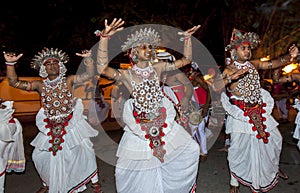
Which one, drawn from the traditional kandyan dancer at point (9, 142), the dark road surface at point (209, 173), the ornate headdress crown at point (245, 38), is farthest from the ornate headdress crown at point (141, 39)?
the dark road surface at point (209, 173)

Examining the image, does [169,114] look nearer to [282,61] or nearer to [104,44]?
[104,44]

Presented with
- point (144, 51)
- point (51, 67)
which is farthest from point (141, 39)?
point (51, 67)

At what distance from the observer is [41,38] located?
570 inches

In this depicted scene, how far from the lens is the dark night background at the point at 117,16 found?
39.3 feet

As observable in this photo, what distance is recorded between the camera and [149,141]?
13.5 ft

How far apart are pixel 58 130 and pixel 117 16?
300 inches

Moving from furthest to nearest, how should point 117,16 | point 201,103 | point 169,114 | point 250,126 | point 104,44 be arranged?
1. point 117,16
2. point 201,103
3. point 250,126
4. point 169,114
5. point 104,44

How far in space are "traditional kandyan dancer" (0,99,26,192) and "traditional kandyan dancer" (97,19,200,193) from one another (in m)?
1.64

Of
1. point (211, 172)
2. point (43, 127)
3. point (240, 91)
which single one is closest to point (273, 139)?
A: point (240, 91)

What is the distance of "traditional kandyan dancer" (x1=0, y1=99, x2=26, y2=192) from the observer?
471cm

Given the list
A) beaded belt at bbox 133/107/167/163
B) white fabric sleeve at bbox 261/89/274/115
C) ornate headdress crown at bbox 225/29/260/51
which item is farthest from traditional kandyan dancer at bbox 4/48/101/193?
white fabric sleeve at bbox 261/89/274/115

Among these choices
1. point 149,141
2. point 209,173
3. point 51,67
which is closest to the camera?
point 149,141

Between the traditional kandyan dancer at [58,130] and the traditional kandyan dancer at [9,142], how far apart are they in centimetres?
37

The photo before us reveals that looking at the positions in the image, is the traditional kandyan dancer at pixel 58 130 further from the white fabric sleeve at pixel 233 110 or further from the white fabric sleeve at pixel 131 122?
the white fabric sleeve at pixel 233 110
